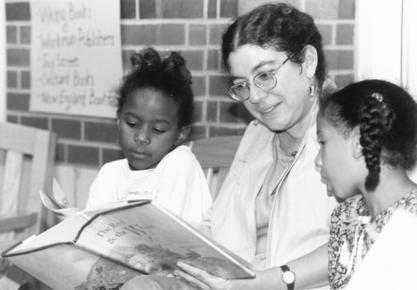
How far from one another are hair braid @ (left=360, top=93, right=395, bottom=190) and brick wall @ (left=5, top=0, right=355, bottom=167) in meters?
0.68

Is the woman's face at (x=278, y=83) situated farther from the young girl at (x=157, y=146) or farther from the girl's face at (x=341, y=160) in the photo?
the young girl at (x=157, y=146)

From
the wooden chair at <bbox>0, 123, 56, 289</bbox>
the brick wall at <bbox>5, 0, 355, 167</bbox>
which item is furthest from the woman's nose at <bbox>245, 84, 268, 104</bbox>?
the wooden chair at <bbox>0, 123, 56, 289</bbox>

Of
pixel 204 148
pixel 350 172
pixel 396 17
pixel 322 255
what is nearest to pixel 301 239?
pixel 322 255

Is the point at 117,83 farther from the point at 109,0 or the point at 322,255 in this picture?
the point at 322,255

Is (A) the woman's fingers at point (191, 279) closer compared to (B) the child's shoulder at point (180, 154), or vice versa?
(A) the woman's fingers at point (191, 279)

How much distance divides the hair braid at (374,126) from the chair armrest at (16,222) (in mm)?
1398

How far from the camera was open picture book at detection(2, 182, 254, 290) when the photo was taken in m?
1.54

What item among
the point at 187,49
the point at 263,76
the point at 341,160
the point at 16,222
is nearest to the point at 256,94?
the point at 263,76

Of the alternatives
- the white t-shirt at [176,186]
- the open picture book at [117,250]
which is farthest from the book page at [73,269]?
the white t-shirt at [176,186]

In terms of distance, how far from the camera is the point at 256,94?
1795mm

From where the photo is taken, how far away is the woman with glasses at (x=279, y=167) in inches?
66.7

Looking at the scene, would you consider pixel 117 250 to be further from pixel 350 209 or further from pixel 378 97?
pixel 378 97

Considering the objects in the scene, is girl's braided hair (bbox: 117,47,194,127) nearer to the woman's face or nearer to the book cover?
the woman's face

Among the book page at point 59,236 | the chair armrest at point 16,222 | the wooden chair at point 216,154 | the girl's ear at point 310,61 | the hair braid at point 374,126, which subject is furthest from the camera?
the chair armrest at point 16,222
